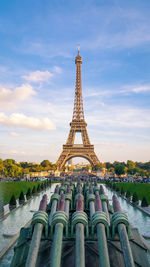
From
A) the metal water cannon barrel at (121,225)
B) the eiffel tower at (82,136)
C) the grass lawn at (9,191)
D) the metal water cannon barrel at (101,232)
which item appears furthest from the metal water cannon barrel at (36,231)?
the eiffel tower at (82,136)

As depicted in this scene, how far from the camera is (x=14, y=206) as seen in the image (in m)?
21.7

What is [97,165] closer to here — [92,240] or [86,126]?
[86,126]

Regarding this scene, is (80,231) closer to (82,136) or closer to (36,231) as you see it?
(36,231)

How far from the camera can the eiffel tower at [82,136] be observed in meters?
87.1

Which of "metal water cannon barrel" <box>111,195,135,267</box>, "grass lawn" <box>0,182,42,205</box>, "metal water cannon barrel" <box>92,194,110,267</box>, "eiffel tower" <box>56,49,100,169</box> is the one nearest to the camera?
"metal water cannon barrel" <box>92,194,110,267</box>

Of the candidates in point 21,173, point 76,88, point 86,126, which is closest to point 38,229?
point 21,173

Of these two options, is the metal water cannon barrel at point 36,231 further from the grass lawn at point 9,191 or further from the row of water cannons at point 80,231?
the grass lawn at point 9,191

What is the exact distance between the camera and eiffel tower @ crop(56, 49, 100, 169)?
87125mm

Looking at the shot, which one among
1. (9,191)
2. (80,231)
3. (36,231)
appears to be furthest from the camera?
(9,191)

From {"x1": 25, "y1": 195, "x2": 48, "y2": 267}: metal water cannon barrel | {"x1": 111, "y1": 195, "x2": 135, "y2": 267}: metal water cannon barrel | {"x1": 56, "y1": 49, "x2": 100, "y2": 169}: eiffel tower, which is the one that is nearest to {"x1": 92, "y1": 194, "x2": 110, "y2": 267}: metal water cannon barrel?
{"x1": 111, "y1": 195, "x2": 135, "y2": 267}: metal water cannon barrel

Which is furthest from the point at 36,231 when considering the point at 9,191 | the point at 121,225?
the point at 9,191

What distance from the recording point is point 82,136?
92625 millimetres

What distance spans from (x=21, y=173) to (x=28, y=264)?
64.3 metres

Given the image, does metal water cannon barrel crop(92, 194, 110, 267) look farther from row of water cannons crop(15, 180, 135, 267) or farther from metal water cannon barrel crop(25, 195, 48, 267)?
metal water cannon barrel crop(25, 195, 48, 267)
